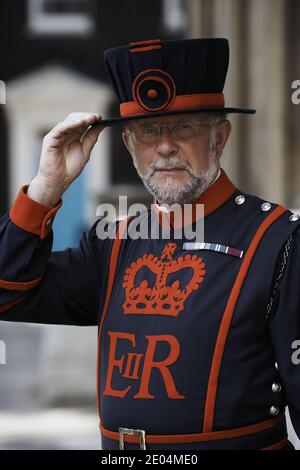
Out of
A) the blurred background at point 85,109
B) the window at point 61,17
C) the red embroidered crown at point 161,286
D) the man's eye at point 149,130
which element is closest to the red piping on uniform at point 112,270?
the red embroidered crown at point 161,286

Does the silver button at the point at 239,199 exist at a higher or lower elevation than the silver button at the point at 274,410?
higher

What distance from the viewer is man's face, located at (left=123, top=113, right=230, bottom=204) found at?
2.73 m

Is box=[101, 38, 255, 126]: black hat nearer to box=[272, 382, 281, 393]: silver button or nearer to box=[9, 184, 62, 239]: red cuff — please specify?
box=[9, 184, 62, 239]: red cuff

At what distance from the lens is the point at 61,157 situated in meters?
2.82

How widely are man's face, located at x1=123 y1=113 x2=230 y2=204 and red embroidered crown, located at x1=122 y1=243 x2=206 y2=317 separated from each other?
0.16 m

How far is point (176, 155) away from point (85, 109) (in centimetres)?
1451

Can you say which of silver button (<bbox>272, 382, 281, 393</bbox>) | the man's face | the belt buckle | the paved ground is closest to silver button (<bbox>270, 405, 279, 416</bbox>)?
silver button (<bbox>272, 382, 281, 393</bbox>)

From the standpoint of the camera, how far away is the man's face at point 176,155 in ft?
8.95

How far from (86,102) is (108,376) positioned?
14.7m

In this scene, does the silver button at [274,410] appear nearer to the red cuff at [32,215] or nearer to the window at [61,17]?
the red cuff at [32,215]

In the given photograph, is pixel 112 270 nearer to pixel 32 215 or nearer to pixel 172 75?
pixel 32 215

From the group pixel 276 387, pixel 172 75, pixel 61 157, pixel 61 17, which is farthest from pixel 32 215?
pixel 61 17

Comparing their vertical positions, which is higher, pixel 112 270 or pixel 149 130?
pixel 149 130

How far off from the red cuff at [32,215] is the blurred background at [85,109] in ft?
3.18
